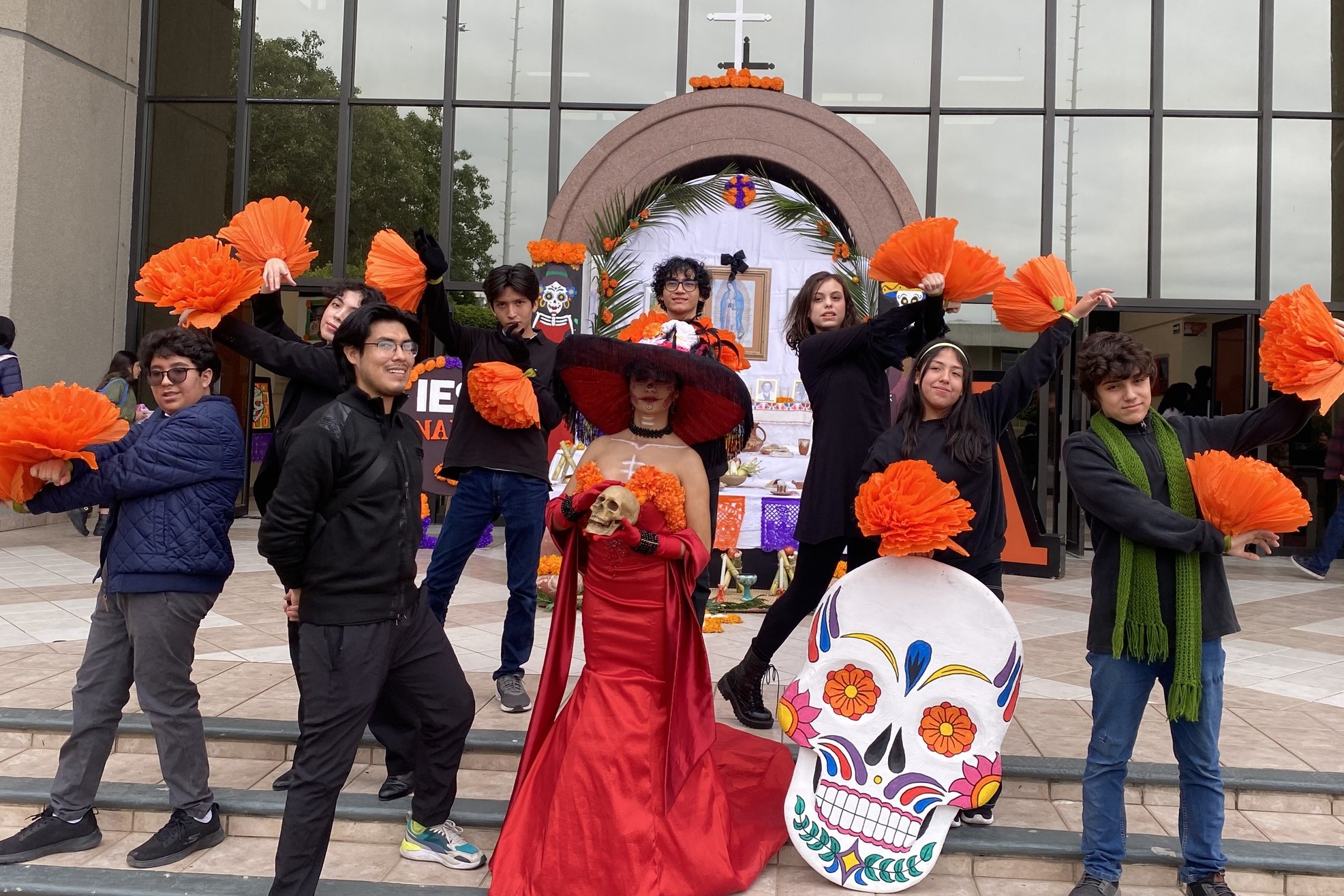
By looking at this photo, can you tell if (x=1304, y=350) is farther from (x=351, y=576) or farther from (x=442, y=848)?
(x=442, y=848)

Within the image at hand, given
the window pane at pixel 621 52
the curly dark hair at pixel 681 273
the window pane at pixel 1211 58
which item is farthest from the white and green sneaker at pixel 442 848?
the window pane at pixel 1211 58

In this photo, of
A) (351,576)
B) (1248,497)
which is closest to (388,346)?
(351,576)

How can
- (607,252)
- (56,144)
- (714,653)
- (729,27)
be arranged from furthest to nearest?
(729,27) → (56,144) → (607,252) → (714,653)

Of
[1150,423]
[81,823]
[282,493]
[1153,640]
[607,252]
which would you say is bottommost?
[81,823]

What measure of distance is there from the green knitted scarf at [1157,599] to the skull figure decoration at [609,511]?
1.51 metres

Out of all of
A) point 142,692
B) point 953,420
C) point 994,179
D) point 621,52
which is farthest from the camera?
point 621,52

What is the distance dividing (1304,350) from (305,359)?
319 cm

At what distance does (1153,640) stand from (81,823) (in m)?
3.54

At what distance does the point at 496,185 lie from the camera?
10906mm

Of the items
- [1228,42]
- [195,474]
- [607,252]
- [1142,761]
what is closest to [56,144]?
[607,252]

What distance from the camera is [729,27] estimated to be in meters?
10.9

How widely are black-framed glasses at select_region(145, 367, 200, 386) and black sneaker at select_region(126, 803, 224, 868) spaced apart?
1451 millimetres

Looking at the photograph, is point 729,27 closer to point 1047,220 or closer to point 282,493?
point 1047,220

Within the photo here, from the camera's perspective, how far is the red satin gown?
10.1 feet
